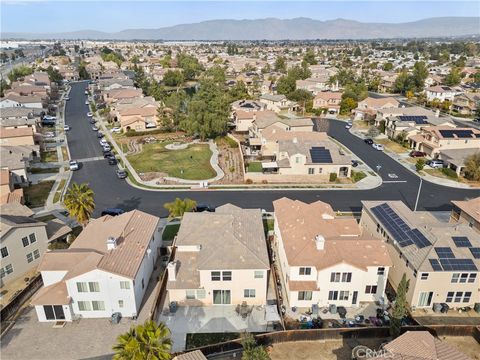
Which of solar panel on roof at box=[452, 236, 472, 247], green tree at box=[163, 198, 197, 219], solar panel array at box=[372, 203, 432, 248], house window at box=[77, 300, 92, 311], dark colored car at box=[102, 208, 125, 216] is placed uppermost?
solar panel on roof at box=[452, 236, 472, 247]

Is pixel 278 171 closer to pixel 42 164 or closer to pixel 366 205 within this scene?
pixel 366 205

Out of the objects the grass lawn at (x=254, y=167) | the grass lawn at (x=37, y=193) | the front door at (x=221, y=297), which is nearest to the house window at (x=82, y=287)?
the front door at (x=221, y=297)

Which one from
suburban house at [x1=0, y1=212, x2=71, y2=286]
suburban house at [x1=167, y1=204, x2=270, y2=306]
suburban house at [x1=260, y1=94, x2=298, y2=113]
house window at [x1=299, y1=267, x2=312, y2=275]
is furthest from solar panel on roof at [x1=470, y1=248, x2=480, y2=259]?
suburban house at [x1=260, y1=94, x2=298, y2=113]

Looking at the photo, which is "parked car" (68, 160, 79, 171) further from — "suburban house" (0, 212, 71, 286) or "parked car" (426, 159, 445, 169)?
"parked car" (426, 159, 445, 169)

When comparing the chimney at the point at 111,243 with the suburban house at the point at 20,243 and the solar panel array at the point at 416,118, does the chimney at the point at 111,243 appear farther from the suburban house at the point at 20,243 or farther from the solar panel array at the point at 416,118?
the solar panel array at the point at 416,118

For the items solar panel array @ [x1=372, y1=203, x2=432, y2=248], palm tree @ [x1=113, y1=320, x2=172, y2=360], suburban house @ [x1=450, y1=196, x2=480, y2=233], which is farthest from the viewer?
suburban house @ [x1=450, y1=196, x2=480, y2=233]

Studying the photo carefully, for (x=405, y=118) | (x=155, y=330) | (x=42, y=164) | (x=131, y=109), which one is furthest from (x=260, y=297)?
(x=131, y=109)

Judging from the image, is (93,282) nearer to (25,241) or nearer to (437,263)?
(25,241)
